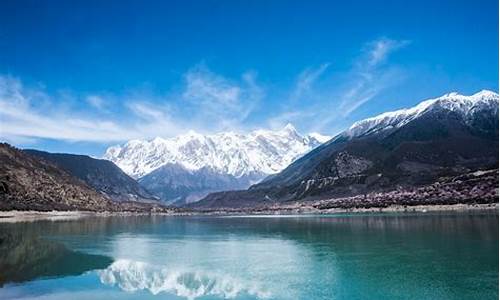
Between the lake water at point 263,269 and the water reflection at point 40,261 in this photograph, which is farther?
the water reflection at point 40,261

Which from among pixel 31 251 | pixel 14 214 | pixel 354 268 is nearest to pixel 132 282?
pixel 354 268

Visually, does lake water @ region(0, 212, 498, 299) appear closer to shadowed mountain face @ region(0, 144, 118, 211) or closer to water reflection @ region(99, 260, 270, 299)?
water reflection @ region(99, 260, 270, 299)

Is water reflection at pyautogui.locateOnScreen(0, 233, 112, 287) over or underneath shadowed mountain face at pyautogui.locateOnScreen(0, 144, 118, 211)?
underneath

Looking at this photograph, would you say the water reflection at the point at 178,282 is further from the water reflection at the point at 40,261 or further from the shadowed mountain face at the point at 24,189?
the shadowed mountain face at the point at 24,189

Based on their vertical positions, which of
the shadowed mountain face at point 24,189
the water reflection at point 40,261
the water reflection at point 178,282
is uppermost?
the shadowed mountain face at point 24,189

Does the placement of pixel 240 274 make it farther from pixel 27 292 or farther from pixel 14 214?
pixel 14 214

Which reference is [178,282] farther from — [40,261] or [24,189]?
[24,189]

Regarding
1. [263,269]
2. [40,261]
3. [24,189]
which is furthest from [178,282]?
[24,189]

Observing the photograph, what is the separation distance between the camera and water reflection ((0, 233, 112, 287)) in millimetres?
43125

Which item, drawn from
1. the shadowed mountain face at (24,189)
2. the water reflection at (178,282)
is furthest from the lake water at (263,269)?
the shadowed mountain face at (24,189)

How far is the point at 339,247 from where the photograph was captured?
61.0 m

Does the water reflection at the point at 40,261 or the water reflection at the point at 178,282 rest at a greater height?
the water reflection at the point at 40,261

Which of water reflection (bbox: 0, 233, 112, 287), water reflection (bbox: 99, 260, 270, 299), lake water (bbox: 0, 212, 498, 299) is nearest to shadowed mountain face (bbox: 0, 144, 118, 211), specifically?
water reflection (bbox: 0, 233, 112, 287)

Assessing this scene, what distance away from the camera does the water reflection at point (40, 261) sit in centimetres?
4312
